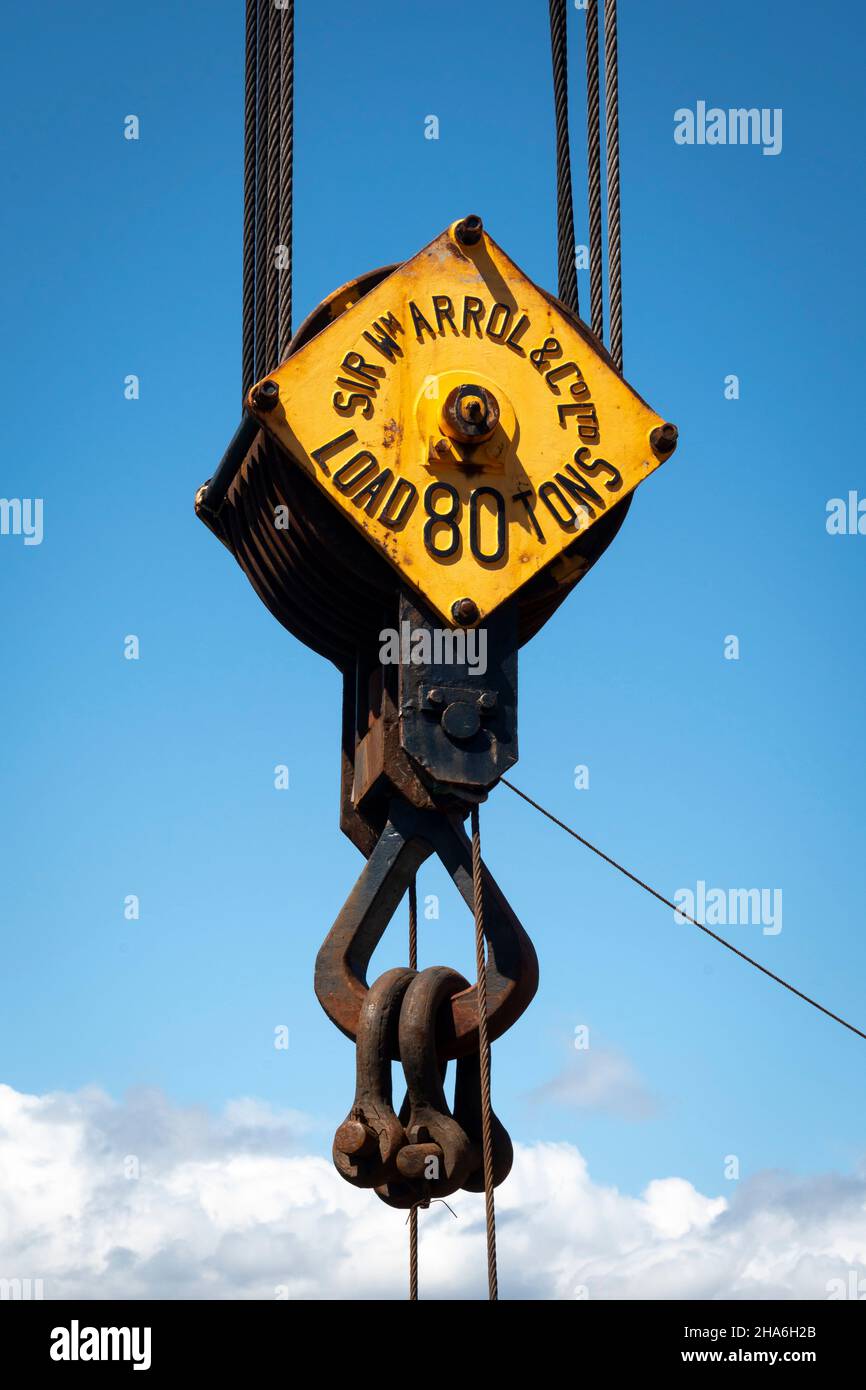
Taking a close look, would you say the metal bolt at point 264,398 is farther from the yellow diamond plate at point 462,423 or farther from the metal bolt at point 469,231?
the metal bolt at point 469,231

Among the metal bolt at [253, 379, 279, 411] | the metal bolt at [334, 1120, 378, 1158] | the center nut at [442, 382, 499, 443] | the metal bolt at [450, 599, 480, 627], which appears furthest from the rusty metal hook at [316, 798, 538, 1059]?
the metal bolt at [253, 379, 279, 411]

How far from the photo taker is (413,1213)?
584 centimetres

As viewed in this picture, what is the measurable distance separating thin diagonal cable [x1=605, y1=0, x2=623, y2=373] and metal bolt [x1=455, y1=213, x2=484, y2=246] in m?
0.49

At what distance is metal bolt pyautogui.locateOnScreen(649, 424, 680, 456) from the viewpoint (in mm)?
6246

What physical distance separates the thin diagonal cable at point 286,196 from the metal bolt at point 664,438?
1.04 meters

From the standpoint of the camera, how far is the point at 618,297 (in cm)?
645

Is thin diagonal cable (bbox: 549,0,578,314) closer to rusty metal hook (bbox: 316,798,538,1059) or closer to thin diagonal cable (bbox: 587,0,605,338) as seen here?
thin diagonal cable (bbox: 587,0,605,338)

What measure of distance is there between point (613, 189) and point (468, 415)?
1.04m

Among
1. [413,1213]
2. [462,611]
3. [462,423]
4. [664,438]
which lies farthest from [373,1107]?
[664,438]

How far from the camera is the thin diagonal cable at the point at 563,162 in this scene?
659cm
